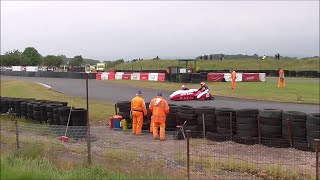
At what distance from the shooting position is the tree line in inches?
4734

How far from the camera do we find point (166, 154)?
11844 mm

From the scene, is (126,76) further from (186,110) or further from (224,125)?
(224,125)

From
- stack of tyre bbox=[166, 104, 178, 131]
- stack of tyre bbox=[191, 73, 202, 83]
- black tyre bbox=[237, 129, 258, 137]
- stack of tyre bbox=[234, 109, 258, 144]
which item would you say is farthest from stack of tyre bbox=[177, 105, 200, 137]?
stack of tyre bbox=[191, 73, 202, 83]

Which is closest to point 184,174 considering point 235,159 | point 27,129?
point 235,159

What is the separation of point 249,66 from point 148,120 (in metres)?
60.9

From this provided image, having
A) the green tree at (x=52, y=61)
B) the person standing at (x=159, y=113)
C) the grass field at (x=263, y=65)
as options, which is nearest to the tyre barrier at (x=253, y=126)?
the person standing at (x=159, y=113)

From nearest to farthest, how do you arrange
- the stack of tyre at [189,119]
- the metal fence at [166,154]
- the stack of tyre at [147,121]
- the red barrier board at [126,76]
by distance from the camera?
the metal fence at [166,154] < the stack of tyre at [189,119] < the stack of tyre at [147,121] < the red barrier board at [126,76]

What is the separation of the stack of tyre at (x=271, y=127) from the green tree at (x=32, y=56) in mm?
121235

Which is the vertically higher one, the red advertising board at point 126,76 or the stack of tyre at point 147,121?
the red advertising board at point 126,76

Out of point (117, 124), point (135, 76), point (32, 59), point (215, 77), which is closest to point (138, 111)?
point (117, 124)

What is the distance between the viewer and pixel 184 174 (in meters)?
9.24

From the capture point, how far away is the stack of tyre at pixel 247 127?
13131mm

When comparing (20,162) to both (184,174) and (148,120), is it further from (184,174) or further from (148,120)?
(148,120)

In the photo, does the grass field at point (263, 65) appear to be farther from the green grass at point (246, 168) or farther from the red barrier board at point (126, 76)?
the green grass at point (246, 168)
